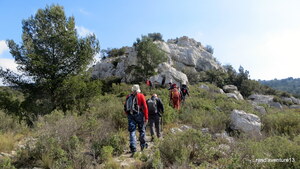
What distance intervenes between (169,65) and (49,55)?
24930mm

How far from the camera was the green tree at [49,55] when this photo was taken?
11.0 metres

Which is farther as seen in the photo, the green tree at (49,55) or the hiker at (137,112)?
the green tree at (49,55)

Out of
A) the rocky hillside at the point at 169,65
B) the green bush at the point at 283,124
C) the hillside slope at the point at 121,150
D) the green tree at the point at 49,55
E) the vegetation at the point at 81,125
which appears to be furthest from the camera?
the rocky hillside at the point at 169,65

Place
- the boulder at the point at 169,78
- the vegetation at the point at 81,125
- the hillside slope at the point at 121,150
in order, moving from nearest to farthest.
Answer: the hillside slope at the point at 121,150 → the vegetation at the point at 81,125 → the boulder at the point at 169,78

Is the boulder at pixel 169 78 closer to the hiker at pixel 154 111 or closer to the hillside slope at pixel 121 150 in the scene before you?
the hiker at pixel 154 111

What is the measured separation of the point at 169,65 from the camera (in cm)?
3466

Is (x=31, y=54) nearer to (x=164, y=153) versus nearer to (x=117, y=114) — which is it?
(x=117, y=114)

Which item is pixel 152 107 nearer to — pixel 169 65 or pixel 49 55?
pixel 49 55

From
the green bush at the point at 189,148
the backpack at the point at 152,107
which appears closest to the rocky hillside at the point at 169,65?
the backpack at the point at 152,107

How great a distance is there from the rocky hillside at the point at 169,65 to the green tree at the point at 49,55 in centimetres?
1501

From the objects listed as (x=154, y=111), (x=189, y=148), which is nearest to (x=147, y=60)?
(x=154, y=111)

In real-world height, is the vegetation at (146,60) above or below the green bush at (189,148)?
above

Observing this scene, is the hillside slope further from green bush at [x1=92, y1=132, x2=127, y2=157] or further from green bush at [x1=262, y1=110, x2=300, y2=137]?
green bush at [x1=262, y1=110, x2=300, y2=137]

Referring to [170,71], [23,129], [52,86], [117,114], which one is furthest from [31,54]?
[170,71]
